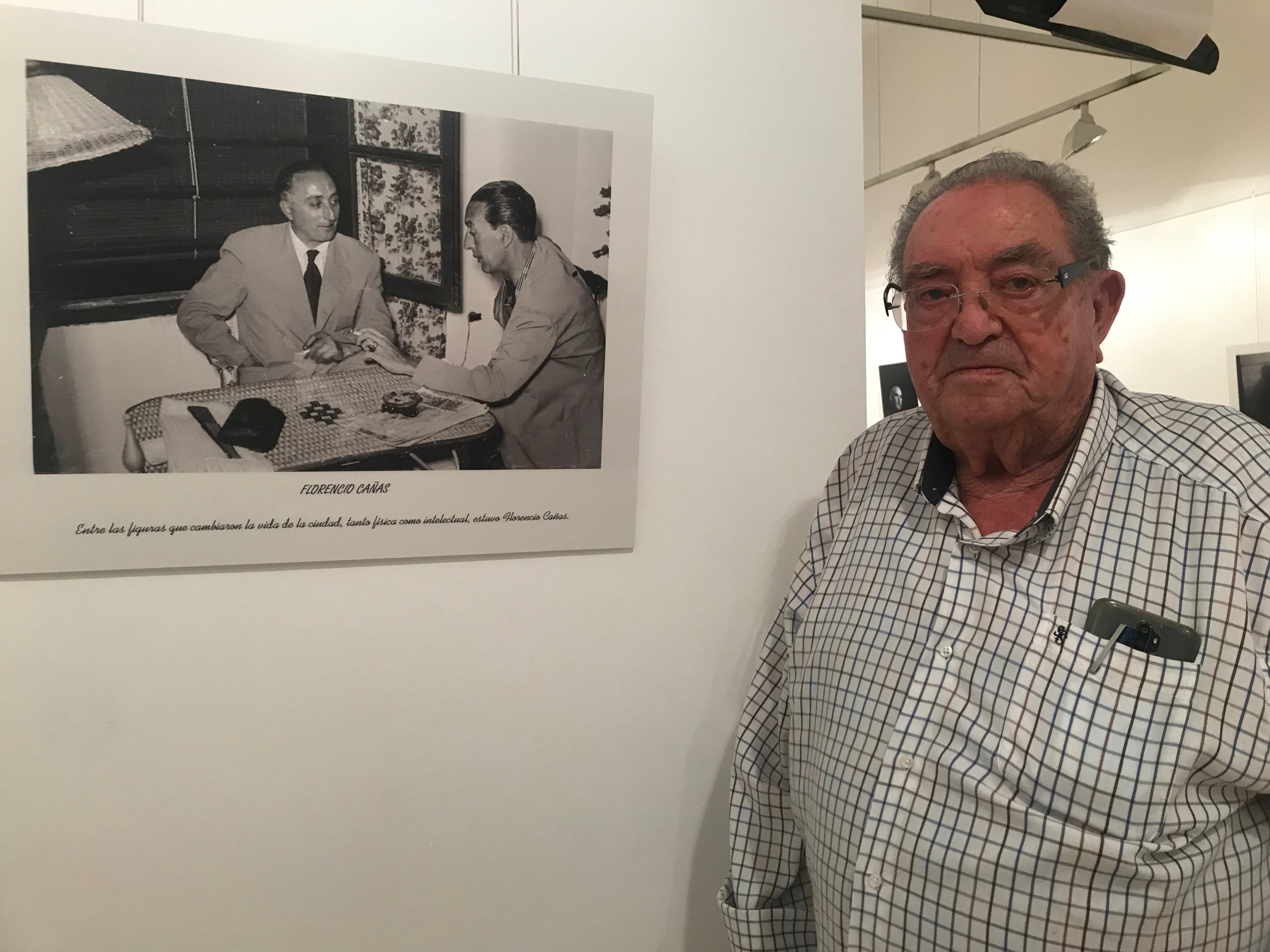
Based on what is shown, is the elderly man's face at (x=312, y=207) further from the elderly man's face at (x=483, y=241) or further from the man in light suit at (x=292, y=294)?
the elderly man's face at (x=483, y=241)

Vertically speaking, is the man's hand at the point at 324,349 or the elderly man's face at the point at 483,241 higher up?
the elderly man's face at the point at 483,241

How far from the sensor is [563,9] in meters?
1.15

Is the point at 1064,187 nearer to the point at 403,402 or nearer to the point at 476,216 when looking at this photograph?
the point at 476,216

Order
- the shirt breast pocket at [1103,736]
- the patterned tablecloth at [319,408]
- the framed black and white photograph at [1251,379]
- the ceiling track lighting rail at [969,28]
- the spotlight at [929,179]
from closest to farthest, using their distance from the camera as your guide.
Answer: the shirt breast pocket at [1103,736]
the patterned tablecloth at [319,408]
the ceiling track lighting rail at [969,28]
the framed black and white photograph at [1251,379]
the spotlight at [929,179]

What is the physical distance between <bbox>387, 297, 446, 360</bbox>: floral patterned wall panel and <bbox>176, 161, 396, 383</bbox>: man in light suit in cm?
3

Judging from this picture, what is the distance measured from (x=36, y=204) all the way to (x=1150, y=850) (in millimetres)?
1390

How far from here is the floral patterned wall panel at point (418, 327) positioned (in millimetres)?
1052

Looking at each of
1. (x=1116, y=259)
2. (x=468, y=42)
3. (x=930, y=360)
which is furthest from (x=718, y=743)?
(x=1116, y=259)

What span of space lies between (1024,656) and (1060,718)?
7 cm

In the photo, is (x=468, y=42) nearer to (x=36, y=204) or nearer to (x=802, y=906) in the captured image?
(x=36, y=204)

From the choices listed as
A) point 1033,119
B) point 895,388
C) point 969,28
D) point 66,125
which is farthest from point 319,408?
point 895,388

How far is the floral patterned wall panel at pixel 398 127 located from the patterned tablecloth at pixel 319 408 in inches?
11.8

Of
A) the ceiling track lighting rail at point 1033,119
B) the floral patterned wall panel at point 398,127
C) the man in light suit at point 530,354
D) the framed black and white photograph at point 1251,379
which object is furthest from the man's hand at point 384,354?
the framed black and white photograph at point 1251,379

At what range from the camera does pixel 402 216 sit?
41.0 inches
